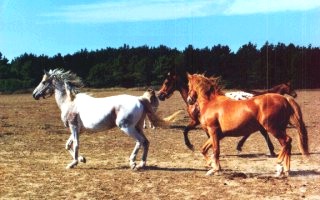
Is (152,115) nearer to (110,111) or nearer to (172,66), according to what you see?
(110,111)

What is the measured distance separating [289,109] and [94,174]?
12.2ft

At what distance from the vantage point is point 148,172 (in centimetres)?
928

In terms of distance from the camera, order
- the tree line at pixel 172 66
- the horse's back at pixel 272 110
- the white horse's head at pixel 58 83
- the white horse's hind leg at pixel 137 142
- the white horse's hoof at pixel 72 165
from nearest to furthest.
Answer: the horse's back at pixel 272 110 → the white horse's hind leg at pixel 137 142 → the white horse's hoof at pixel 72 165 → the white horse's head at pixel 58 83 → the tree line at pixel 172 66

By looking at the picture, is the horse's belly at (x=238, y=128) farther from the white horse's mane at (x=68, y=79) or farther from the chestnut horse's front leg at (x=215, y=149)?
the white horse's mane at (x=68, y=79)

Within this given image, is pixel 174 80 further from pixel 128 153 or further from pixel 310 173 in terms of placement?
pixel 310 173

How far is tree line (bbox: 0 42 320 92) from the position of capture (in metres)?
44.1

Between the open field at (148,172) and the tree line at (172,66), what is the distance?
2807 cm

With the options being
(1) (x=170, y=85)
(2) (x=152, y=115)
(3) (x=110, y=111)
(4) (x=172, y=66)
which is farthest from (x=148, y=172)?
(4) (x=172, y=66)

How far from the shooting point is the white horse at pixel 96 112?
948 cm

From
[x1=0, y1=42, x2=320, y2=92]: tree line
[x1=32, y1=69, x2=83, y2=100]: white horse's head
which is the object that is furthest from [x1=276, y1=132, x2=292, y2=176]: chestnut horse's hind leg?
[x1=0, y1=42, x2=320, y2=92]: tree line

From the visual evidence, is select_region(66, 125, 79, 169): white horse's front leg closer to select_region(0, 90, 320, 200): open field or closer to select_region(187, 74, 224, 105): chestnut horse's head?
select_region(0, 90, 320, 200): open field

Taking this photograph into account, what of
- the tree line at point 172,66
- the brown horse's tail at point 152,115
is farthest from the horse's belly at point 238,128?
the tree line at point 172,66

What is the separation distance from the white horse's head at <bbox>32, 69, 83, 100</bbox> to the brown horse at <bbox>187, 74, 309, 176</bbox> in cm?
280

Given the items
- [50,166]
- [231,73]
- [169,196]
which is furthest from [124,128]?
[231,73]
